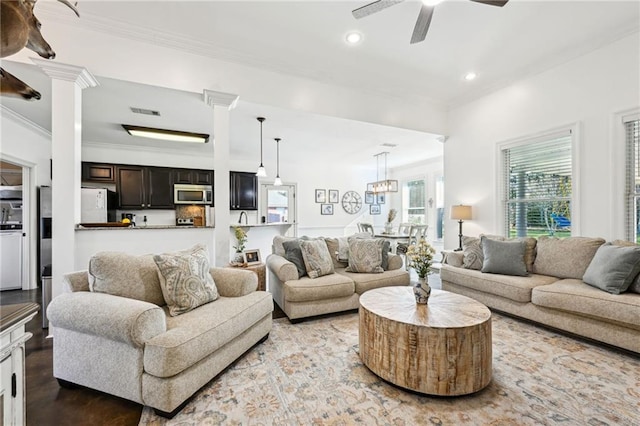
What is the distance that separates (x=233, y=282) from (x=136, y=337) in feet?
3.16

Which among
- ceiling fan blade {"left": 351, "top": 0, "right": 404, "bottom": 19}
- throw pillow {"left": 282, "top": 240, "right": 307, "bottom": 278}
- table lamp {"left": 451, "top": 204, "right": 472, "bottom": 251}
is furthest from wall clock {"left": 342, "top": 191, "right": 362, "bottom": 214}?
ceiling fan blade {"left": 351, "top": 0, "right": 404, "bottom": 19}

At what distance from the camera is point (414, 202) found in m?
7.92

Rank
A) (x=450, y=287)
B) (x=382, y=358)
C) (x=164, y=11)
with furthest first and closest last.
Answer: (x=450, y=287), (x=164, y=11), (x=382, y=358)

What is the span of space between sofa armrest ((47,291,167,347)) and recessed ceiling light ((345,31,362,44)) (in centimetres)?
302

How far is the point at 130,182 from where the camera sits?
18.6 ft

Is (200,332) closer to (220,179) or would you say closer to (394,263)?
(220,179)

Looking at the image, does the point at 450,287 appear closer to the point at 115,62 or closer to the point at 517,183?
the point at 517,183

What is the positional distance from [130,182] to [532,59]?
275 inches

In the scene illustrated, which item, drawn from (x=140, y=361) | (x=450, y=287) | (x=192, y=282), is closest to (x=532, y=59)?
(x=450, y=287)

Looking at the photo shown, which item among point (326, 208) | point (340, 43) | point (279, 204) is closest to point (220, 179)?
point (340, 43)

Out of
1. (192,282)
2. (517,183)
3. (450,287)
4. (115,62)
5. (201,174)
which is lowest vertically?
(450,287)

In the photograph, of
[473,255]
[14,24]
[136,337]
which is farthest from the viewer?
[473,255]

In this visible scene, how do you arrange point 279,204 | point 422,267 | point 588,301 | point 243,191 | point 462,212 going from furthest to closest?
point 279,204 < point 243,191 < point 462,212 < point 588,301 < point 422,267

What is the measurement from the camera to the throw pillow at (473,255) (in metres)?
3.61
